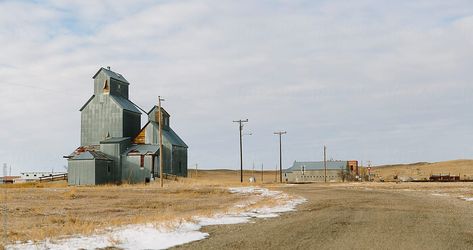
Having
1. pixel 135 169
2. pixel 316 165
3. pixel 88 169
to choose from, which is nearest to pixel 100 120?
Result: pixel 88 169

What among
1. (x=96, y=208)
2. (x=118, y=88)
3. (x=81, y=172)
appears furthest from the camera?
(x=118, y=88)

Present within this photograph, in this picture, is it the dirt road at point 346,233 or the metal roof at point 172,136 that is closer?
the dirt road at point 346,233

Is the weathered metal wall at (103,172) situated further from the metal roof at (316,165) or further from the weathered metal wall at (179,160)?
the metal roof at (316,165)

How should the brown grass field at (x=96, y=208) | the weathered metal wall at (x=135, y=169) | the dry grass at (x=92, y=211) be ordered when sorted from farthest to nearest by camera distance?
the weathered metal wall at (x=135, y=169) → the brown grass field at (x=96, y=208) → the dry grass at (x=92, y=211)

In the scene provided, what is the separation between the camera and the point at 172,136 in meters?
71.4

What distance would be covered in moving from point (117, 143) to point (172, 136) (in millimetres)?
8838

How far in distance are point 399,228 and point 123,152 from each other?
55.6 m

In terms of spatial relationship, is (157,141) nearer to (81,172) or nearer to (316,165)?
(81,172)

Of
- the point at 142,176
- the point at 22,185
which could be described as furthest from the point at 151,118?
the point at 22,185

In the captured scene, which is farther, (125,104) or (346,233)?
(125,104)

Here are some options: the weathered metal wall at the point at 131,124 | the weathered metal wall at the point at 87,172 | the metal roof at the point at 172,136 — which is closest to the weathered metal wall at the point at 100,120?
the weathered metal wall at the point at 131,124

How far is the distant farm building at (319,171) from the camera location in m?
121

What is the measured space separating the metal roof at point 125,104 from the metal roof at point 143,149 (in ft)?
18.3

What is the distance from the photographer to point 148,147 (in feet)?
218
